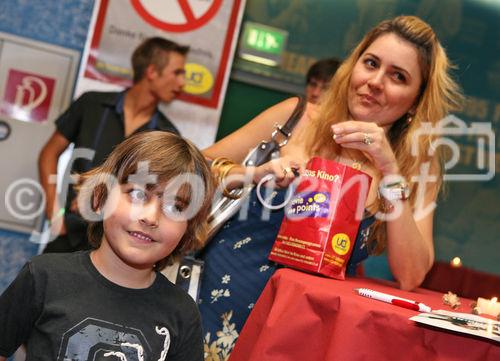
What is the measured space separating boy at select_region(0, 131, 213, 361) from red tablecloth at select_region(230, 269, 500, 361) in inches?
6.9

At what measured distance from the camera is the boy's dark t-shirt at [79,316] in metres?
1.53

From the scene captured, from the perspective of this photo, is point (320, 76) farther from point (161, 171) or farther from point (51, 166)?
point (161, 171)

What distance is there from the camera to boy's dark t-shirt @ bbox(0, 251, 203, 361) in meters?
1.53

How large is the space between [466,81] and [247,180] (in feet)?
10.3

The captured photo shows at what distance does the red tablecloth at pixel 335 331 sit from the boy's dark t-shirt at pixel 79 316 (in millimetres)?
197

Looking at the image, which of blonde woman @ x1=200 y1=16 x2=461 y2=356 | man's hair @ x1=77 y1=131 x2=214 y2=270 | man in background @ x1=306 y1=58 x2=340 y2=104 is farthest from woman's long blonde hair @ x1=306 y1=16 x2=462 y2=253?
man in background @ x1=306 y1=58 x2=340 y2=104

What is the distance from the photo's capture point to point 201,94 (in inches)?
161

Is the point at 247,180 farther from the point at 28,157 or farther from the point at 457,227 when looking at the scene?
the point at 457,227

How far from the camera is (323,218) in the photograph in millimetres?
1824

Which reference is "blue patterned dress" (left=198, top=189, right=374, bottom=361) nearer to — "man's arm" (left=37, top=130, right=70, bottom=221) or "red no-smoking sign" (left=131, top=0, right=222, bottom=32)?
"man's arm" (left=37, top=130, right=70, bottom=221)

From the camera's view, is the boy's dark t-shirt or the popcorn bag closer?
the boy's dark t-shirt

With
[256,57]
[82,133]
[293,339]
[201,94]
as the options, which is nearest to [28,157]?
[82,133]

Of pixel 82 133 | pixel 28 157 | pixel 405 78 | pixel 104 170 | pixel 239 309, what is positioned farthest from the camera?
pixel 28 157

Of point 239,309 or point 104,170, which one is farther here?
point 239,309
